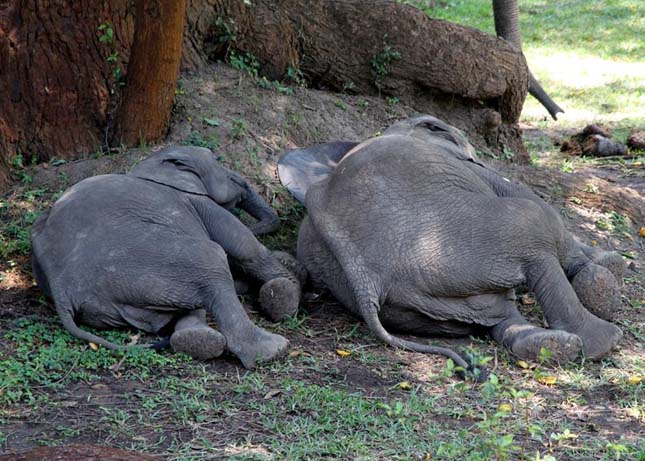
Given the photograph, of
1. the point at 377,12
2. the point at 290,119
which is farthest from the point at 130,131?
the point at 377,12

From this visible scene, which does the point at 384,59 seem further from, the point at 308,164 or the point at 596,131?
the point at 596,131

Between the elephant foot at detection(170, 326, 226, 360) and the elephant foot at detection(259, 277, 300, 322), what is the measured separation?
0.73 metres

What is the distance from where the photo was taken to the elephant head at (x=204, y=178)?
6.50 meters

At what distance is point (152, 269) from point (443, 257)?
169cm

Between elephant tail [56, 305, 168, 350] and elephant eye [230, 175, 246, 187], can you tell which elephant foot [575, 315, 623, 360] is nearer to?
elephant tail [56, 305, 168, 350]

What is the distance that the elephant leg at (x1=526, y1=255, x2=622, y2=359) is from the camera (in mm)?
5789

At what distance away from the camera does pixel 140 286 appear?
570 cm

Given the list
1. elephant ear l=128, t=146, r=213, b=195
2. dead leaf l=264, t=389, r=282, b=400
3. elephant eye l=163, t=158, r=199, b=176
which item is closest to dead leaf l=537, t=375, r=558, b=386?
dead leaf l=264, t=389, r=282, b=400

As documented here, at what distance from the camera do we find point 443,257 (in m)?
5.88

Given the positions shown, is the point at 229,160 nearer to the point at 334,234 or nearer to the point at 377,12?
the point at 334,234

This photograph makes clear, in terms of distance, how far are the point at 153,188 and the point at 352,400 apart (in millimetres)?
2106

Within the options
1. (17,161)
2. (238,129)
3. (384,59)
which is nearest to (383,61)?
(384,59)

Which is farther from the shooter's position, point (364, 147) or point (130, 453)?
point (364, 147)

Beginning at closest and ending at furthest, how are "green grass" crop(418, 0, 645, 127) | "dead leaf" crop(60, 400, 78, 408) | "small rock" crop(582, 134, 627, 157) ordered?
1. "dead leaf" crop(60, 400, 78, 408)
2. "small rock" crop(582, 134, 627, 157)
3. "green grass" crop(418, 0, 645, 127)
